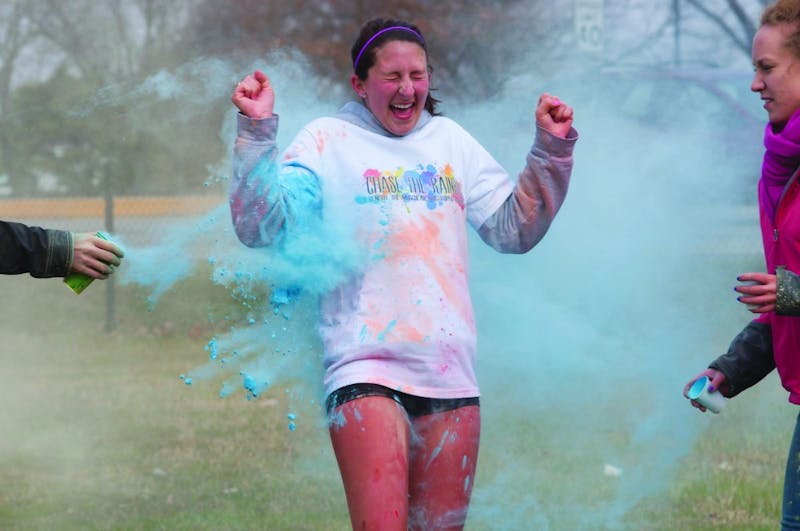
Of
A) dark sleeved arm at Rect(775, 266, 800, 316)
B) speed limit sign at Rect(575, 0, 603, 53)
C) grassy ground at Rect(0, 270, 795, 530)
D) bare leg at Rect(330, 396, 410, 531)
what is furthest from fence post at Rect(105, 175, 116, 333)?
dark sleeved arm at Rect(775, 266, 800, 316)

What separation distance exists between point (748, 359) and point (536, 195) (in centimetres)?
78

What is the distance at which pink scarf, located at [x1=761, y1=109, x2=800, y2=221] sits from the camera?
3.07 m

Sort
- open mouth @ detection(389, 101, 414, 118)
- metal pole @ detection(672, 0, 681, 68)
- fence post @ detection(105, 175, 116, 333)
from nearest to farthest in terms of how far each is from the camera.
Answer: open mouth @ detection(389, 101, 414, 118)
metal pole @ detection(672, 0, 681, 68)
fence post @ detection(105, 175, 116, 333)

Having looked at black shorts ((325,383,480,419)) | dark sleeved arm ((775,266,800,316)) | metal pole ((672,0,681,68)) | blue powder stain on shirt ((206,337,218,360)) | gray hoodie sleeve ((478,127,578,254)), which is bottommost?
black shorts ((325,383,480,419))

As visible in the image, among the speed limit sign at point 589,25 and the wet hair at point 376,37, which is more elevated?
the speed limit sign at point 589,25

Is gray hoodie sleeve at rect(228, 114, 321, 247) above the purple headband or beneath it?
beneath

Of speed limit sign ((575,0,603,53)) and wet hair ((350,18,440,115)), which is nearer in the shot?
wet hair ((350,18,440,115))

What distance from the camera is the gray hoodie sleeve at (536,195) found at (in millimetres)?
3246

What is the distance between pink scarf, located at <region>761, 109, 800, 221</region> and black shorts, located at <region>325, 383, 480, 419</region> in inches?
38.1

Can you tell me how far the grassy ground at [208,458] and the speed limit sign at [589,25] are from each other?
2232 mm

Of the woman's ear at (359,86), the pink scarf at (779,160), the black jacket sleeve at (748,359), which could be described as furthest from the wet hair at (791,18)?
the woman's ear at (359,86)

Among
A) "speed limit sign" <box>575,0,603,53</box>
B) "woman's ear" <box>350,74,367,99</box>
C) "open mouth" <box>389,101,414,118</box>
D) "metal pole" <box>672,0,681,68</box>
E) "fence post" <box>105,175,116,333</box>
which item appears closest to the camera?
"open mouth" <box>389,101,414,118</box>

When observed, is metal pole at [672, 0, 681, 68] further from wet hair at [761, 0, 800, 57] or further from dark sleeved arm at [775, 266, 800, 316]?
dark sleeved arm at [775, 266, 800, 316]

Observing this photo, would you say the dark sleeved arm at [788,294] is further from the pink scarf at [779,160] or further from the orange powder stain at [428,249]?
the orange powder stain at [428,249]
